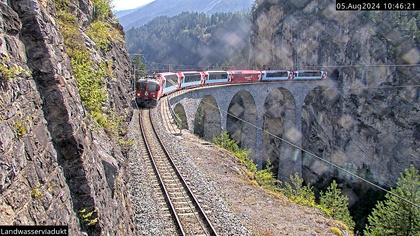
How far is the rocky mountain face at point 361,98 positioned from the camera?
6906 cm

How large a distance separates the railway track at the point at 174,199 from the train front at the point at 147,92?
10683 millimetres

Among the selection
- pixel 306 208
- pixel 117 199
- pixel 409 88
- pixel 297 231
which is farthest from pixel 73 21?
pixel 409 88

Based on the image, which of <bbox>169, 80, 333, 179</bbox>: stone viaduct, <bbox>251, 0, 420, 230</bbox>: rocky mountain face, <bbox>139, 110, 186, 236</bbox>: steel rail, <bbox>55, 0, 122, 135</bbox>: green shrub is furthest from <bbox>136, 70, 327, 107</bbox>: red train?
<bbox>55, 0, 122, 135</bbox>: green shrub

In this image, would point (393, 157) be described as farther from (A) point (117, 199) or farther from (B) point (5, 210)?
(B) point (5, 210)

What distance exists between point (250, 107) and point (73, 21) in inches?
1714

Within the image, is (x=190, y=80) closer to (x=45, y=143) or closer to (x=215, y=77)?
(x=215, y=77)

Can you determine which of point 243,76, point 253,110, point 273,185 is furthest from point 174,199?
point 253,110

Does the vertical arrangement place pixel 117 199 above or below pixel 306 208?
above

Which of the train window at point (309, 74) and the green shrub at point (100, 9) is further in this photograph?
the train window at point (309, 74)

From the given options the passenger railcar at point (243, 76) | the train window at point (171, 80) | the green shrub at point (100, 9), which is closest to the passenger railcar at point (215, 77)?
the passenger railcar at point (243, 76)

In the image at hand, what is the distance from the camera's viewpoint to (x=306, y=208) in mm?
19328

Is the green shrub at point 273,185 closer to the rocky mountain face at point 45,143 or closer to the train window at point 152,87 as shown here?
the train window at point 152,87

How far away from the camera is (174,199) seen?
16312mm

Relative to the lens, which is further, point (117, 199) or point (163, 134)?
point (163, 134)
